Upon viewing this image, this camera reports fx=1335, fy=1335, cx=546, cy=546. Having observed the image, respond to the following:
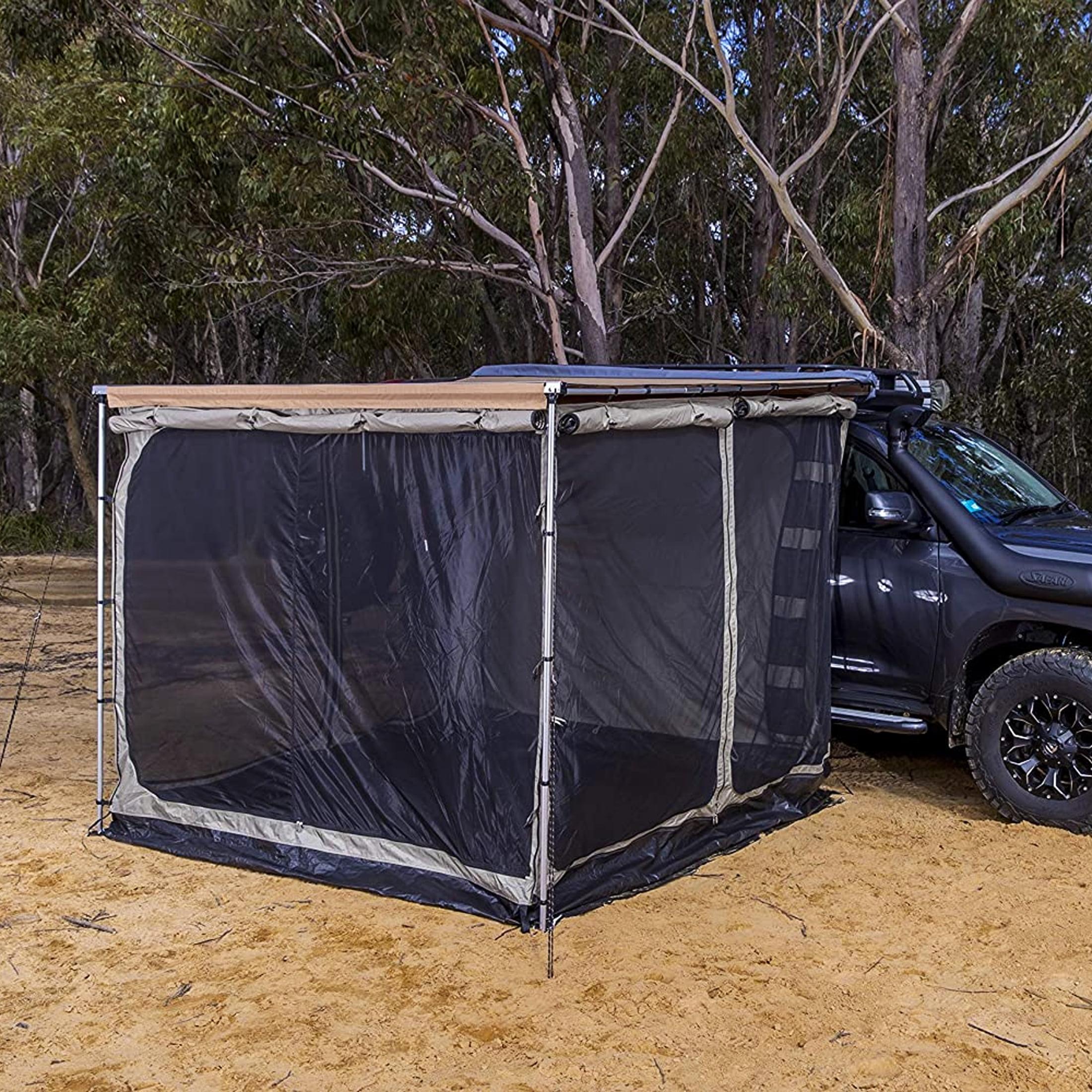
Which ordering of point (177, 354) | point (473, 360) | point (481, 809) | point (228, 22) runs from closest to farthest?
point (481, 809) → point (228, 22) → point (177, 354) → point (473, 360)

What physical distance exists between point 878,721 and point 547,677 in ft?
9.08

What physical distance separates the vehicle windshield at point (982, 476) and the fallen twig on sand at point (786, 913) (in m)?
2.45

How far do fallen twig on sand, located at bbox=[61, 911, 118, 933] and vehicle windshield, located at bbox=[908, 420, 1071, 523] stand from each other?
15.0 feet

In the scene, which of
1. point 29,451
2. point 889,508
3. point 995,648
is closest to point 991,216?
point 889,508

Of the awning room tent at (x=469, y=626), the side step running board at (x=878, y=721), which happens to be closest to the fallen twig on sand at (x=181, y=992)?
the awning room tent at (x=469, y=626)

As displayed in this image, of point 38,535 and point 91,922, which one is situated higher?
point 91,922

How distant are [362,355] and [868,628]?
14.3 m

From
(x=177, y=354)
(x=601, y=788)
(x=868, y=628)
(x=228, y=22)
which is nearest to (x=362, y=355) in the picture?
(x=177, y=354)

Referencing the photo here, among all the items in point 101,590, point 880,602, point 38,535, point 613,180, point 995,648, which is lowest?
point 38,535

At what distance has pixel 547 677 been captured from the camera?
16.5ft

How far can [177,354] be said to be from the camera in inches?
891

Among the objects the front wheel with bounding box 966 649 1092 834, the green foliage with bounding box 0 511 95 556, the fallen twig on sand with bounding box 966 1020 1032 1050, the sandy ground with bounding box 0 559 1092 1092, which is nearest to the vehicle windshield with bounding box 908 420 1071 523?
the front wheel with bounding box 966 649 1092 834

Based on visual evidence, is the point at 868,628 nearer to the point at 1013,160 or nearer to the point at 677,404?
the point at 677,404

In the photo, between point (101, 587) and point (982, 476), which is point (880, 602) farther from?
point (101, 587)
